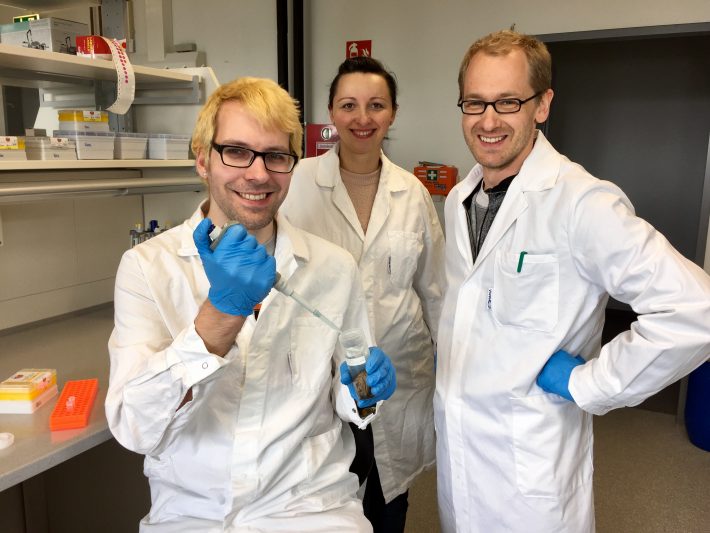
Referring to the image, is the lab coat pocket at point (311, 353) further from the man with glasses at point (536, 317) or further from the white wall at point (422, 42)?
the white wall at point (422, 42)

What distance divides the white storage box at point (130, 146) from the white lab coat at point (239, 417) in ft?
2.75

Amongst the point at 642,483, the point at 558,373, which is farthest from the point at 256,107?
the point at 642,483

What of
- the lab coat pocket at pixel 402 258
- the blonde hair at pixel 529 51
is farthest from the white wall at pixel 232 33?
the blonde hair at pixel 529 51

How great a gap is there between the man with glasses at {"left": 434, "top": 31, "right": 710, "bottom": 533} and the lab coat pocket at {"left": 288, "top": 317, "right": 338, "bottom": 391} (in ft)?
1.12

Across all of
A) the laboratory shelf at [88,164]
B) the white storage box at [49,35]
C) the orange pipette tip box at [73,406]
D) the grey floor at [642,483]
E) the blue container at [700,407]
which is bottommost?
the grey floor at [642,483]

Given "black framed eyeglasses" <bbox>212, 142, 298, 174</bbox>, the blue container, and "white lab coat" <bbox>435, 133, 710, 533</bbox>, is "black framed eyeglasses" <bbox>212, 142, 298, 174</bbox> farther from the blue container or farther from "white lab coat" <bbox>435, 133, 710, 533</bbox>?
the blue container

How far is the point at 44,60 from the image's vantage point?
1700mm

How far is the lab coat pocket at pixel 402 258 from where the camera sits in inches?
75.4

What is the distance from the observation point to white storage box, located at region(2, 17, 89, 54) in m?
1.83

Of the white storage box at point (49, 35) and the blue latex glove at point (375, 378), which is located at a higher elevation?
the white storage box at point (49, 35)

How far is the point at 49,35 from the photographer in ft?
6.01

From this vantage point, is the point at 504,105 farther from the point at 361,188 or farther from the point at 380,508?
the point at 380,508

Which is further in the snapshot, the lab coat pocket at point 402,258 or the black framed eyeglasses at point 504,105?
the lab coat pocket at point 402,258

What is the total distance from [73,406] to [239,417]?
0.42 m
